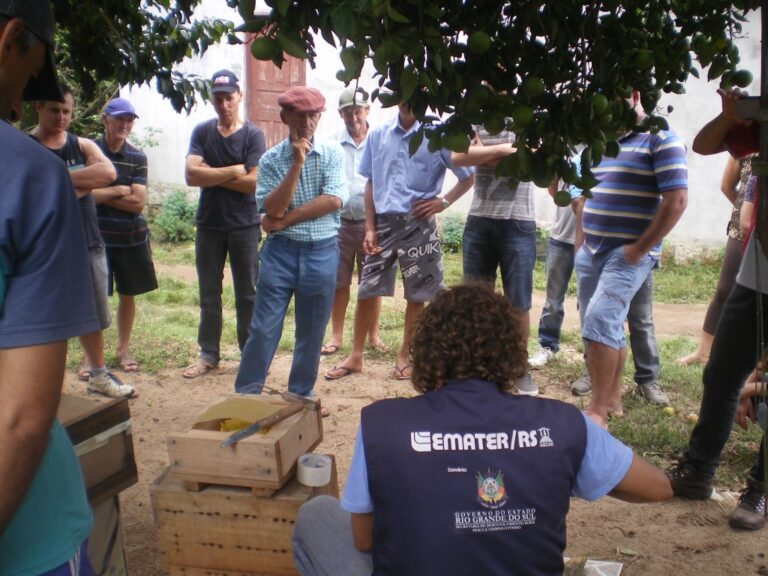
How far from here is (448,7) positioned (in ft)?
6.80

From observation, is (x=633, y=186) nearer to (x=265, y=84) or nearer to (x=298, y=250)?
(x=298, y=250)

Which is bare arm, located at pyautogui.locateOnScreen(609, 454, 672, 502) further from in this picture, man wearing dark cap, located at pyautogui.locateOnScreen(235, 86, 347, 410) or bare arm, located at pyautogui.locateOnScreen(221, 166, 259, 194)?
bare arm, located at pyautogui.locateOnScreen(221, 166, 259, 194)

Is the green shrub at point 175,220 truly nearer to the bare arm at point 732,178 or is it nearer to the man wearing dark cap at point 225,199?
the man wearing dark cap at point 225,199

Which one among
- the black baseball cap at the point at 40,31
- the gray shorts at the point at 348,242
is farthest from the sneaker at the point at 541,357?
the black baseball cap at the point at 40,31

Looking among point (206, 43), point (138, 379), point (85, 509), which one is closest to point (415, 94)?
point (85, 509)

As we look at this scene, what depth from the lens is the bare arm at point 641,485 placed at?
1.97 m

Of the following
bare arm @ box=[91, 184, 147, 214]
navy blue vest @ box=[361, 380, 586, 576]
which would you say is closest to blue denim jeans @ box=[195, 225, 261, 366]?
bare arm @ box=[91, 184, 147, 214]

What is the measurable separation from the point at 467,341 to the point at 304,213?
103 inches

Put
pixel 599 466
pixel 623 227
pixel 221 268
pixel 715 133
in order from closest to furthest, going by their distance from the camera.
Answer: pixel 599 466 < pixel 715 133 < pixel 623 227 < pixel 221 268

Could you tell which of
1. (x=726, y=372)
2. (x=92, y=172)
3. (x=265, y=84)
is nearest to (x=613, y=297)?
(x=726, y=372)

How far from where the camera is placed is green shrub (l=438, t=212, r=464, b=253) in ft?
34.9

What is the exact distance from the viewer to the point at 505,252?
5.29m

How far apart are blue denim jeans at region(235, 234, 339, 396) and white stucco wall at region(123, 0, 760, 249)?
3.46 metres

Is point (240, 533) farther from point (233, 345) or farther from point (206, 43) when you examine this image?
point (233, 345)
